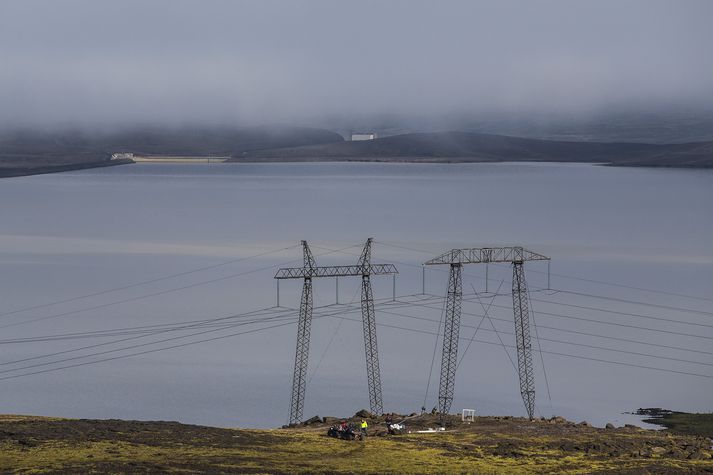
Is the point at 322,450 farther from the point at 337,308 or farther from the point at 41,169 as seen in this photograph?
the point at 41,169

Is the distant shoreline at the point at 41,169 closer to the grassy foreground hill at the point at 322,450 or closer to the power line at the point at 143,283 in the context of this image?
the power line at the point at 143,283

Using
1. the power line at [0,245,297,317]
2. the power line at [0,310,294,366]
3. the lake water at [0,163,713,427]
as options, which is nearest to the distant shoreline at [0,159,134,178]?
the lake water at [0,163,713,427]

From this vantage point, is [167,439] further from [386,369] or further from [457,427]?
[386,369]

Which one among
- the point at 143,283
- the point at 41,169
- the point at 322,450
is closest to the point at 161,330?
the point at 143,283

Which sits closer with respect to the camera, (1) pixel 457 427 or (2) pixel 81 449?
(2) pixel 81 449

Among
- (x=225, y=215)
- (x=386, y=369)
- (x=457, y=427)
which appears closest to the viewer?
(x=457, y=427)

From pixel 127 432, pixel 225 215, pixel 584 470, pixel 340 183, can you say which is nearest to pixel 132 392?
pixel 127 432

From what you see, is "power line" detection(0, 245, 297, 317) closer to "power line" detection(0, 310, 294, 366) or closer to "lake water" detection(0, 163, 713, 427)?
"lake water" detection(0, 163, 713, 427)
